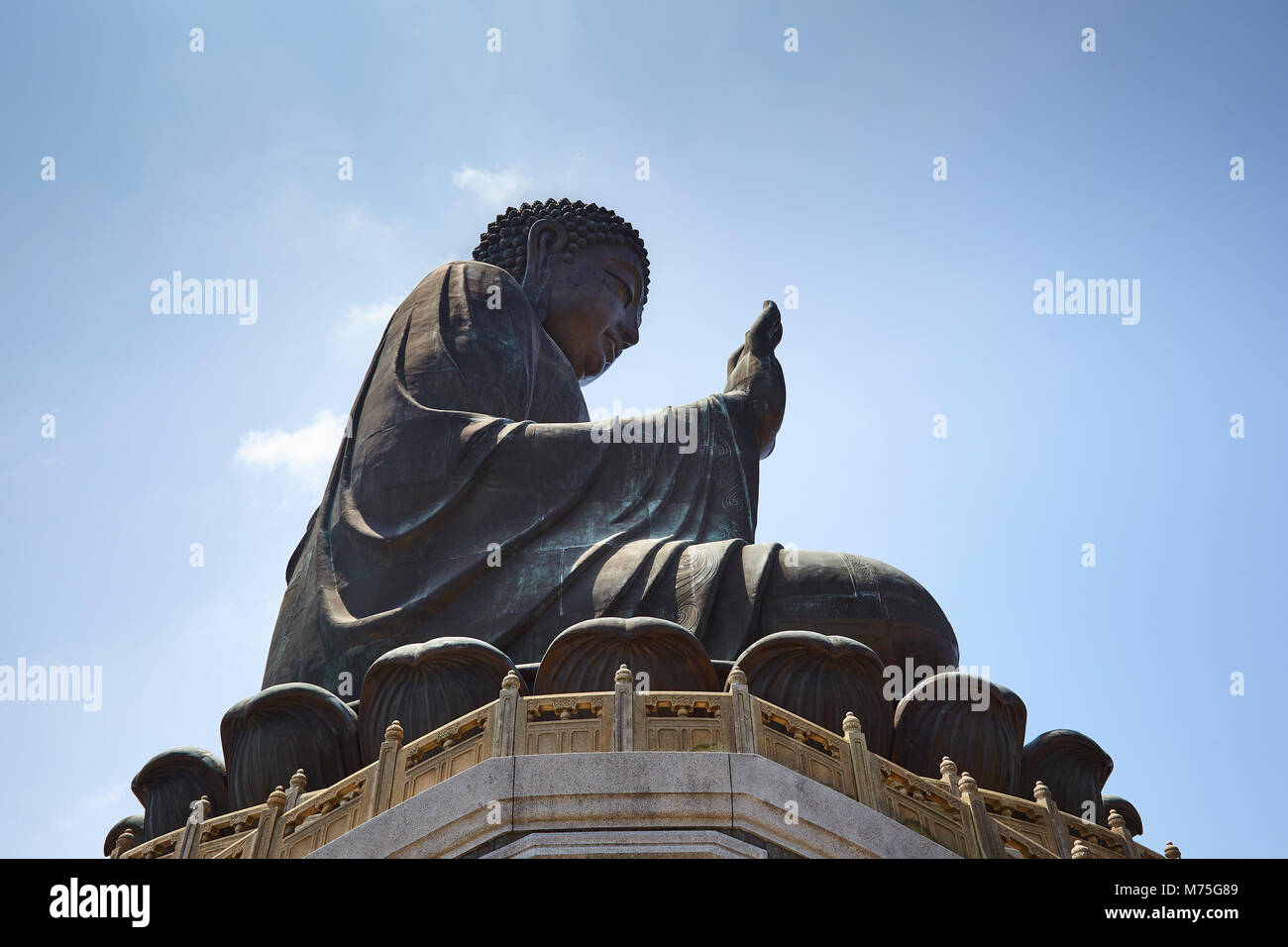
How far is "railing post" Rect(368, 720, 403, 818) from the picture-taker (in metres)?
7.49

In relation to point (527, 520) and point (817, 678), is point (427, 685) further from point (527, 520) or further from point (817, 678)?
point (527, 520)

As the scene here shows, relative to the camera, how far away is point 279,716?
9.09 meters

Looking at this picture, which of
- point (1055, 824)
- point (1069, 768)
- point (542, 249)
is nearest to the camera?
point (1055, 824)

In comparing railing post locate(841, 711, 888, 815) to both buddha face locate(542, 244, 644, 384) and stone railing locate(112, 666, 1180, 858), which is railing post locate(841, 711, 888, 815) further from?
buddha face locate(542, 244, 644, 384)

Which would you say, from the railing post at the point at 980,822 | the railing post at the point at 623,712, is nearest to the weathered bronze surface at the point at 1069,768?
the railing post at the point at 980,822

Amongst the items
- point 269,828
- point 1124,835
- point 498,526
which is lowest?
point 1124,835

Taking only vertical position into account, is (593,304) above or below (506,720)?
above

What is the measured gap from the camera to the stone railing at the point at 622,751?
7.55m

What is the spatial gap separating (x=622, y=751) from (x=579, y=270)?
27.7 ft

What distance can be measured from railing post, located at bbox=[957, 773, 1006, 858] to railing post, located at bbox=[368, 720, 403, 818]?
8.81 ft

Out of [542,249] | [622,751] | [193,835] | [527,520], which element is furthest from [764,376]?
[193,835]

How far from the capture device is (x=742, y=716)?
765cm

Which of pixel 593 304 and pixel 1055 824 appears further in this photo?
pixel 593 304
